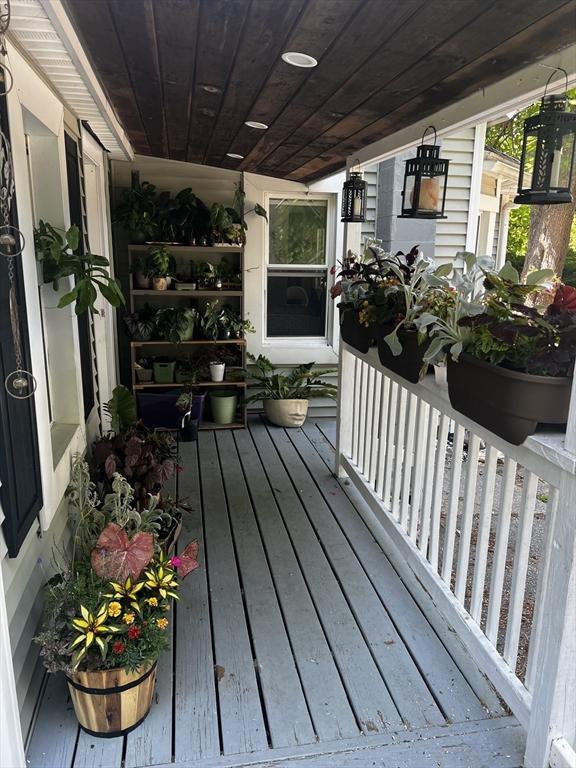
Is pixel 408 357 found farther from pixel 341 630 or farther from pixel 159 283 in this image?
pixel 159 283

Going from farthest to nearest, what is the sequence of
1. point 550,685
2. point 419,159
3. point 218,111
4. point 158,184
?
point 158,184, point 218,111, point 419,159, point 550,685

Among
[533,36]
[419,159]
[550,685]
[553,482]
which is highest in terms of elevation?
[533,36]

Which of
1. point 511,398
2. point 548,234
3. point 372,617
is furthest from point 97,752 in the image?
point 548,234

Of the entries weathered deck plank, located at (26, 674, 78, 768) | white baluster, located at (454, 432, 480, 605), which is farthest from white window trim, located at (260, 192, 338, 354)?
weathered deck plank, located at (26, 674, 78, 768)

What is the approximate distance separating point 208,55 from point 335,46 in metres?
0.49

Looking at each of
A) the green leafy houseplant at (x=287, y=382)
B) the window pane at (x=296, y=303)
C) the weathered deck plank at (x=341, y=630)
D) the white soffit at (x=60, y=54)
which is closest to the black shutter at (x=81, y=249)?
the white soffit at (x=60, y=54)

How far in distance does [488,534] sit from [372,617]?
26.2 inches

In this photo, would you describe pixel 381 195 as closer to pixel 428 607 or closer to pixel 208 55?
pixel 208 55

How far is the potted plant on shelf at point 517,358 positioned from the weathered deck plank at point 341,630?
3.44 ft

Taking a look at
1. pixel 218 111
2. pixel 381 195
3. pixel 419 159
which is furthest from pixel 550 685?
pixel 381 195

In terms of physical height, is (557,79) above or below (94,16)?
below

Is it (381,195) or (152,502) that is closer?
(152,502)

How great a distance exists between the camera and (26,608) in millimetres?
1854

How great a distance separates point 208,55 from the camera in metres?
1.99
